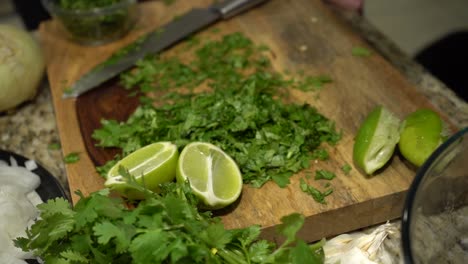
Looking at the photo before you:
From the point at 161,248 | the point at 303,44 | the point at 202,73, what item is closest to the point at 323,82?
the point at 303,44

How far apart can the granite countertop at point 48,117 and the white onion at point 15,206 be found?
158 mm

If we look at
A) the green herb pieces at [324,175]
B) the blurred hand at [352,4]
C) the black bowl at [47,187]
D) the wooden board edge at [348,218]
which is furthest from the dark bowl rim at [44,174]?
the blurred hand at [352,4]

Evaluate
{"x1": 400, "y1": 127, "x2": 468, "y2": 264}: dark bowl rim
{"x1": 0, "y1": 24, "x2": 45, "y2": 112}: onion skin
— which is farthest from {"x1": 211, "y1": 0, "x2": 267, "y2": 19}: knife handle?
{"x1": 400, "y1": 127, "x2": 468, "y2": 264}: dark bowl rim

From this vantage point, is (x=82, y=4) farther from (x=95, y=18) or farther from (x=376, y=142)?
(x=376, y=142)

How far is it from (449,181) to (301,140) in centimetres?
37

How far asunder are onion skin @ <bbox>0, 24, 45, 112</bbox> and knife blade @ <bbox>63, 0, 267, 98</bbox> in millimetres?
103

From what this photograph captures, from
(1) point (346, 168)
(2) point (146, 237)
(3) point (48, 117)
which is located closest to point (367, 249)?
(1) point (346, 168)

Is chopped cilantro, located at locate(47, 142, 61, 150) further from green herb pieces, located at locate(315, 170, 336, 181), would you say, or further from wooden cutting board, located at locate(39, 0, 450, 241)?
green herb pieces, located at locate(315, 170, 336, 181)

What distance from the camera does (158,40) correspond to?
1693mm

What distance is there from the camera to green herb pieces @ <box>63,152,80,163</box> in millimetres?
1321

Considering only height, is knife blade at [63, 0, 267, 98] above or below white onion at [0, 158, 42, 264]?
below

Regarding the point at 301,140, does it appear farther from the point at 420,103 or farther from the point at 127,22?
the point at 127,22

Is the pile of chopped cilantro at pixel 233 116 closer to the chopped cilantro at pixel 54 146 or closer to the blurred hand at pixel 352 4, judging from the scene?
the chopped cilantro at pixel 54 146

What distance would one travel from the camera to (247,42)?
1684 millimetres
